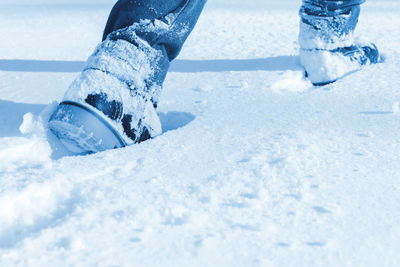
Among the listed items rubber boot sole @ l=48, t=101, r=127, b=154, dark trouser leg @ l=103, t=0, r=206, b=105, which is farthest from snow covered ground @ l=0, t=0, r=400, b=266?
dark trouser leg @ l=103, t=0, r=206, b=105

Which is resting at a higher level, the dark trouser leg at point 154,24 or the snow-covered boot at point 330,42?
the dark trouser leg at point 154,24

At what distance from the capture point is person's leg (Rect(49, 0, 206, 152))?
0.80m

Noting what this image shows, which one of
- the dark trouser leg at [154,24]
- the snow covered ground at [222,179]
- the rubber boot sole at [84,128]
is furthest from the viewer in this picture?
the dark trouser leg at [154,24]

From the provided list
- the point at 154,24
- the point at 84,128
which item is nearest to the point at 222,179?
the point at 84,128

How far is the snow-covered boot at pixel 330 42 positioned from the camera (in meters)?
1.23

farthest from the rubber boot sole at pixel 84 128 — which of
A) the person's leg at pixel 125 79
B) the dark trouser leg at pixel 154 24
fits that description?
the dark trouser leg at pixel 154 24

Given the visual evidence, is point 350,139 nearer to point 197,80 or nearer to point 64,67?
point 197,80

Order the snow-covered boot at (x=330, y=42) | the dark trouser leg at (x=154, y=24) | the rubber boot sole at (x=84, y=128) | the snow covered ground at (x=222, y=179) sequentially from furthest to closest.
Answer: the snow-covered boot at (x=330, y=42), the dark trouser leg at (x=154, y=24), the rubber boot sole at (x=84, y=128), the snow covered ground at (x=222, y=179)

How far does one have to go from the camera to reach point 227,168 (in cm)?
72

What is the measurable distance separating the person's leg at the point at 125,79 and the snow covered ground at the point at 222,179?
0.04 metres

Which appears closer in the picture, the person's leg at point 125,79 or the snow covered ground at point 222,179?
the snow covered ground at point 222,179

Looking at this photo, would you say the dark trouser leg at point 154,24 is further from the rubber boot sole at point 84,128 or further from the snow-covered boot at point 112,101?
the rubber boot sole at point 84,128

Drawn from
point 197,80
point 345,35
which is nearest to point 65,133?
point 197,80

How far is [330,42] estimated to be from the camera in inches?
50.6
